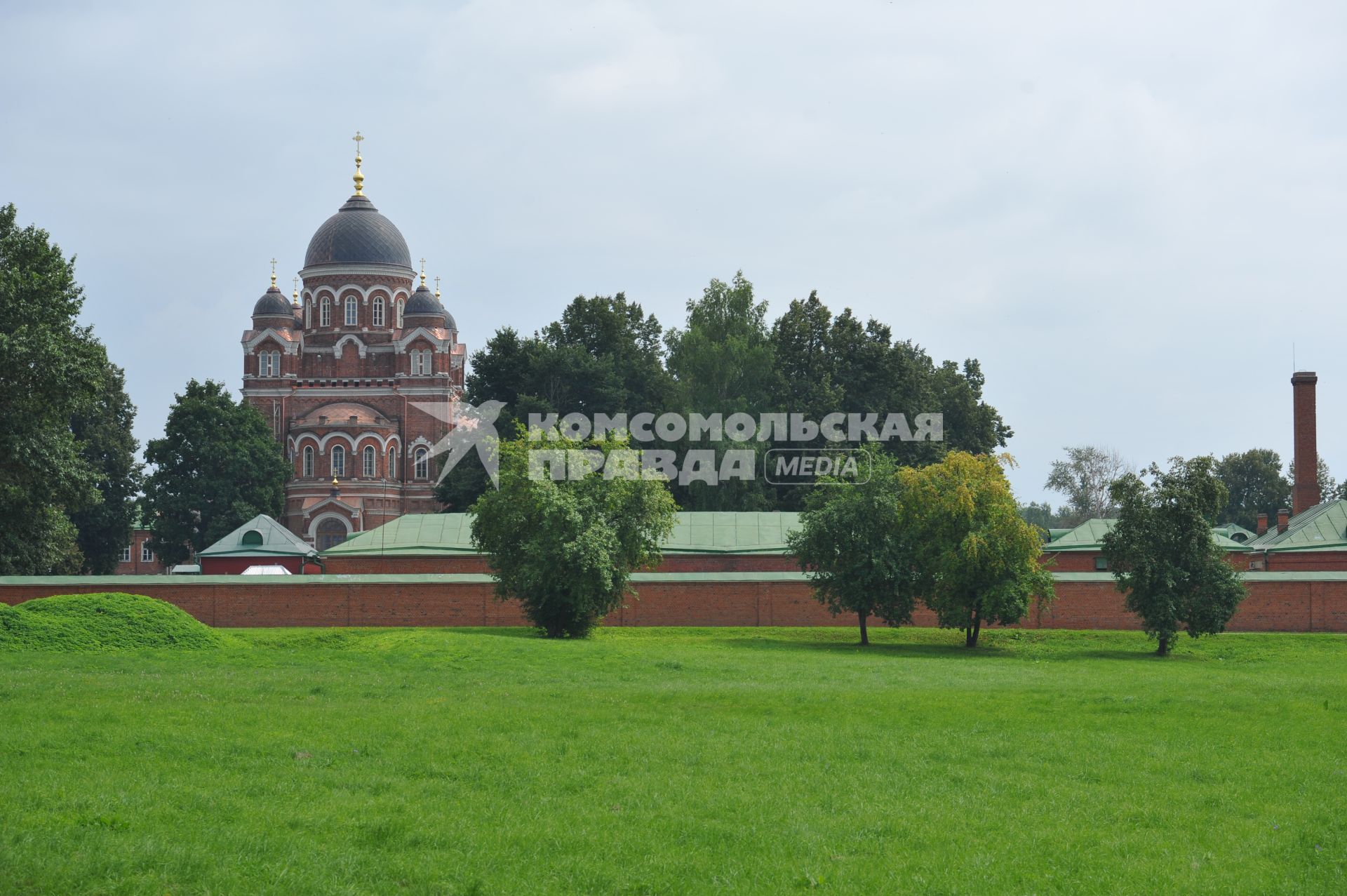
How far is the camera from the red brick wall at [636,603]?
37.1m

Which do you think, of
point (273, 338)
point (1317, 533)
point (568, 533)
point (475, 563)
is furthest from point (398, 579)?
point (273, 338)

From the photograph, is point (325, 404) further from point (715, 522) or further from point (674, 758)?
point (674, 758)

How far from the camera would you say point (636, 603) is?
3881cm

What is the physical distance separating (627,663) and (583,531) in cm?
847

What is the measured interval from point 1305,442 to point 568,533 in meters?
40.4

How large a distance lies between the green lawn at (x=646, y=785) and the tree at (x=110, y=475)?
153ft

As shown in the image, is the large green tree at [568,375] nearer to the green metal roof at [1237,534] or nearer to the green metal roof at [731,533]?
the green metal roof at [731,533]

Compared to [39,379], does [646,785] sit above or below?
below

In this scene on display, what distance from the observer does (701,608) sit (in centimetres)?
3888

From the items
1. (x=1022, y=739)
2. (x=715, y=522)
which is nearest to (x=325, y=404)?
(x=715, y=522)

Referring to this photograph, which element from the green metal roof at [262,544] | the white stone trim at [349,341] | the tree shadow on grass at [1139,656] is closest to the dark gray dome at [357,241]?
the white stone trim at [349,341]

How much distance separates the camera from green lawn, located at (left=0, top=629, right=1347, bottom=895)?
30.6 feet

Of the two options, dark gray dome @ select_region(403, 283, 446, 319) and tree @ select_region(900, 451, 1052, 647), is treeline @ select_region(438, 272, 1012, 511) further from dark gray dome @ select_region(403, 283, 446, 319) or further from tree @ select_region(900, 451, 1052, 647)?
tree @ select_region(900, 451, 1052, 647)

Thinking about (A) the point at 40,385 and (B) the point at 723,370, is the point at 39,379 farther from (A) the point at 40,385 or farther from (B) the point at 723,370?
(B) the point at 723,370
